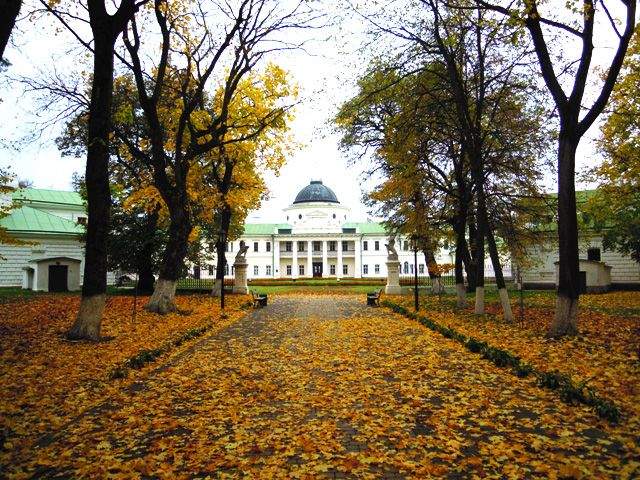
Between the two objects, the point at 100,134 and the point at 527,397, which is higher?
the point at 100,134

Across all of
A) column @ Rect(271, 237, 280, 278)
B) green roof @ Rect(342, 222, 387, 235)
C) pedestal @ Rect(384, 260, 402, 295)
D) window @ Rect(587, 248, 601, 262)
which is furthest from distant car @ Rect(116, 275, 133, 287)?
green roof @ Rect(342, 222, 387, 235)

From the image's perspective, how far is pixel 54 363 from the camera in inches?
354

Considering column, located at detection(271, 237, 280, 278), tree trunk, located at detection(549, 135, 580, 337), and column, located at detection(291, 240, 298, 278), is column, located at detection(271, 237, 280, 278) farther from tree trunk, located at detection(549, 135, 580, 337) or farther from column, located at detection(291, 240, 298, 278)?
→ tree trunk, located at detection(549, 135, 580, 337)

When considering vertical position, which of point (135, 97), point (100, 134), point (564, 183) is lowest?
point (564, 183)

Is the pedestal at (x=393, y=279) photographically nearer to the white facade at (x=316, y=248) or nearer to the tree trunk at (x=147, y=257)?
the tree trunk at (x=147, y=257)

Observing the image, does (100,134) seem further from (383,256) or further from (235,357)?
(383,256)

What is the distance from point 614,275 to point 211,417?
4118cm

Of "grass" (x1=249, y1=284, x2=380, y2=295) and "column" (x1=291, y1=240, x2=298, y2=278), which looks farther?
"column" (x1=291, y1=240, x2=298, y2=278)

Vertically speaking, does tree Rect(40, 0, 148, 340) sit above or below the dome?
below

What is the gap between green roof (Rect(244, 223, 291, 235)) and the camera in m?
81.9

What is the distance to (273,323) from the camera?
16672 millimetres

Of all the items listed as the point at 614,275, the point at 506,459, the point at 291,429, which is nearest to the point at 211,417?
the point at 291,429

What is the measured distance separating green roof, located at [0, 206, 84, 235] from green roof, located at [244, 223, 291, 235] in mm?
41723

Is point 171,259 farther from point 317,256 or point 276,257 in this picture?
point 317,256
